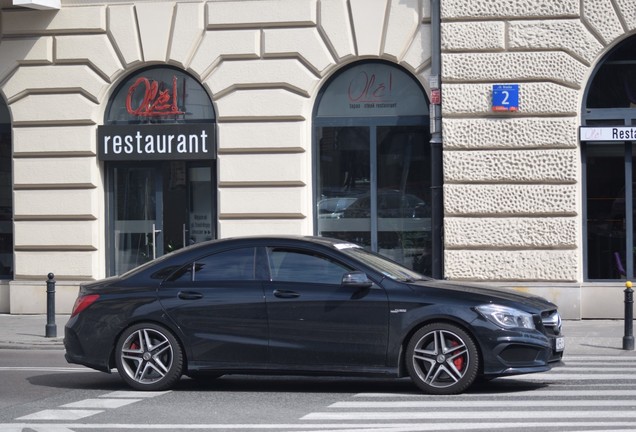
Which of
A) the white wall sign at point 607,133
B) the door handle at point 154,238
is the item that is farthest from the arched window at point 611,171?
the door handle at point 154,238

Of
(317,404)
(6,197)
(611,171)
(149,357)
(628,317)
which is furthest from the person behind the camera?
(6,197)

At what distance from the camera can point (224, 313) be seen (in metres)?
10.9

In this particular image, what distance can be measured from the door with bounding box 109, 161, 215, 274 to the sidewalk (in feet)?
6.22

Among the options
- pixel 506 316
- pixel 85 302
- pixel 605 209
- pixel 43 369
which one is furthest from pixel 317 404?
pixel 605 209

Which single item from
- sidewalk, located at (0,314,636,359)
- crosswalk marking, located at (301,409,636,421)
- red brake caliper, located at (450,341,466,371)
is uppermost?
red brake caliper, located at (450,341,466,371)

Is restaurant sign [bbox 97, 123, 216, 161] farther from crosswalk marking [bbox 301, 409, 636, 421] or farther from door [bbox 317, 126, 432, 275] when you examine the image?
crosswalk marking [bbox 301, 409, 636, 421]

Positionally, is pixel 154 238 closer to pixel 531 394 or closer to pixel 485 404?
pixel 531 394

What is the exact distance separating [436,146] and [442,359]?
7.66 metres

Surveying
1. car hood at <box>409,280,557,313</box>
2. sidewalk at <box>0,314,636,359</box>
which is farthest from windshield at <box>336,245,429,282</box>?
sidewalk at <box>0,314,636,359</box>

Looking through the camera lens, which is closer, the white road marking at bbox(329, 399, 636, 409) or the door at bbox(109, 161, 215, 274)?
→ the white road marking at bbox(329, 399, 636, 409)

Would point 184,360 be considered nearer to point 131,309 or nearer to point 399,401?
point 131,309

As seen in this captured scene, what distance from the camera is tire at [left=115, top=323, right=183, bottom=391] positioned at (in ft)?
36.0

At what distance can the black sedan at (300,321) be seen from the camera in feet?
34.2

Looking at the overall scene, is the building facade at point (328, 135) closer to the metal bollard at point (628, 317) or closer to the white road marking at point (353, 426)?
the metal bollard at point (628, 317)
